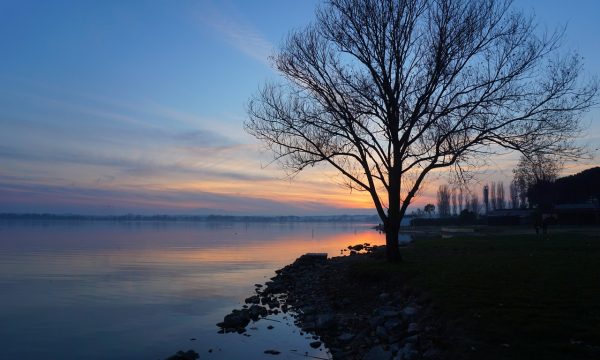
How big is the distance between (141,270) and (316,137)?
20.0 m

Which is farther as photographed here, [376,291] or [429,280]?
[376,291]

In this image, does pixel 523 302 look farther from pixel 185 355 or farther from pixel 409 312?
pixel 185 355

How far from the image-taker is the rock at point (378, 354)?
11.8 metres

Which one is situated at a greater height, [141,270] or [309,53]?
[309,53]

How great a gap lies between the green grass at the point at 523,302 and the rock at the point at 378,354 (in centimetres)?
195

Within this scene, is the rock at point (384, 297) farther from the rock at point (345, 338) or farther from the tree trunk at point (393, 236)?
the tree trunk at point (393, 236)

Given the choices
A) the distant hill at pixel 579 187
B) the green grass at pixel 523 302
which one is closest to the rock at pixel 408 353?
the green grass at pixel 523 302

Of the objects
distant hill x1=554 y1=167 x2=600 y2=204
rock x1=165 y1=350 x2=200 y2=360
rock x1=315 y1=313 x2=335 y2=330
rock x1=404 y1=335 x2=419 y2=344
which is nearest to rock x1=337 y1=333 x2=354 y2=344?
rock x1=315 y1=313 x2=335 y2=330

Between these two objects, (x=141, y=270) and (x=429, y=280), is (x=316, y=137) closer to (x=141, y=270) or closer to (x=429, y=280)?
(x=429, y=280)

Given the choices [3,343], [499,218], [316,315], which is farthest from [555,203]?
[3,343]

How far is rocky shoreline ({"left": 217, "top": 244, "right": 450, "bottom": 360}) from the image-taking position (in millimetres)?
12234

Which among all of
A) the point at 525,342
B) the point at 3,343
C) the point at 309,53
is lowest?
the point at 3,343

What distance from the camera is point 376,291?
64.8 ft

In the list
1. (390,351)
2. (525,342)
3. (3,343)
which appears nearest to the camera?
(525,342)
